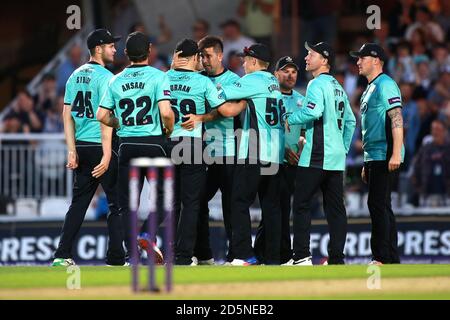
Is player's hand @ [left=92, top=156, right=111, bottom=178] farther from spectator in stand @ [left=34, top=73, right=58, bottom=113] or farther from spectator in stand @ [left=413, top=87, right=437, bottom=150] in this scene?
spectator in stand @ [left=413, top=87, right=437, bottom=150]

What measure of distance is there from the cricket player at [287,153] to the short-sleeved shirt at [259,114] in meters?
0.52

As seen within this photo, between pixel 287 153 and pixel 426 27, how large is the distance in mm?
9626

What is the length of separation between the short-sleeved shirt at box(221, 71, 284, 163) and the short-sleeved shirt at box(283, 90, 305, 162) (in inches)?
16.9

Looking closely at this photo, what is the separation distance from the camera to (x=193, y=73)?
15.5 metres

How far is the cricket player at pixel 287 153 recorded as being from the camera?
16.5 meters

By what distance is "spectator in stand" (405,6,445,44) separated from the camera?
25125 mm

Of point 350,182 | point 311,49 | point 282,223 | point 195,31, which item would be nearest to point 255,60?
point 311,49

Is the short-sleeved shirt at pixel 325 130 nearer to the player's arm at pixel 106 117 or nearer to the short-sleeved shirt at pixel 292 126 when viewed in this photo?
the short-sleeved shirt at pixel 292 126

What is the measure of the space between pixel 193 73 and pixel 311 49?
1391 mm

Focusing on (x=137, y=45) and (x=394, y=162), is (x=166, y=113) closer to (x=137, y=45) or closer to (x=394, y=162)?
(x=137, y=45)

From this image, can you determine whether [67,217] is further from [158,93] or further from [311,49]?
[311,49]

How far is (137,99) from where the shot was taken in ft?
49.6

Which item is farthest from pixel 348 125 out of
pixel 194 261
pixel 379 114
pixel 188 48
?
pixel 194 261
